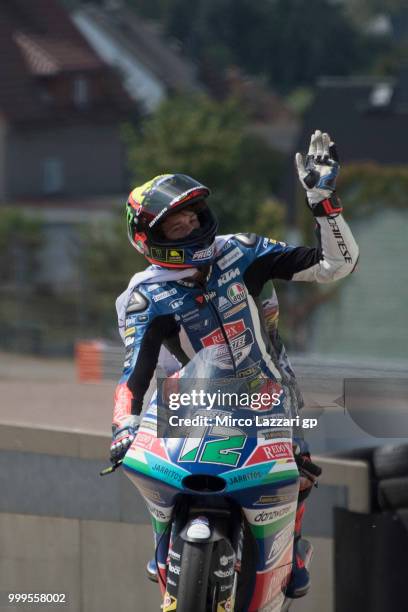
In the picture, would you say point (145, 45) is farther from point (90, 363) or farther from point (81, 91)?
point (90, 363)

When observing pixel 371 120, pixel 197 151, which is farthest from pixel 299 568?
pixel 371 120

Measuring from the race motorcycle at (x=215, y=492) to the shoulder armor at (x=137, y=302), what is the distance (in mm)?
266

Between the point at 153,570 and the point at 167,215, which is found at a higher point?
the point at 167,215

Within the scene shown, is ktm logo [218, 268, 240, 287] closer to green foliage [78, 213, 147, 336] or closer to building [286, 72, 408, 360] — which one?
green foliage [78, 213, 147, 336]

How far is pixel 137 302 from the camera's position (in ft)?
17.9

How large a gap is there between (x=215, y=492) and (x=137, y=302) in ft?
2.52

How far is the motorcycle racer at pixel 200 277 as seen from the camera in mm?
5297

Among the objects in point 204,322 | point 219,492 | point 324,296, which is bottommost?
point 324,296

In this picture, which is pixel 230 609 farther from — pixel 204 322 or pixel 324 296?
pixel 324 296

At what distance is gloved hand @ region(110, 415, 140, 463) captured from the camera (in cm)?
525

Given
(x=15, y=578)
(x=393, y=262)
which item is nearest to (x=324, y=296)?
(x=393, y=262)

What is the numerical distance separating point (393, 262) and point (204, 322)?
106ft

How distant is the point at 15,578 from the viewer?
680 cm

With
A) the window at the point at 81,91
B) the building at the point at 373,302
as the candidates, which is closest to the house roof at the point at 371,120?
the building at the point at 373,302
